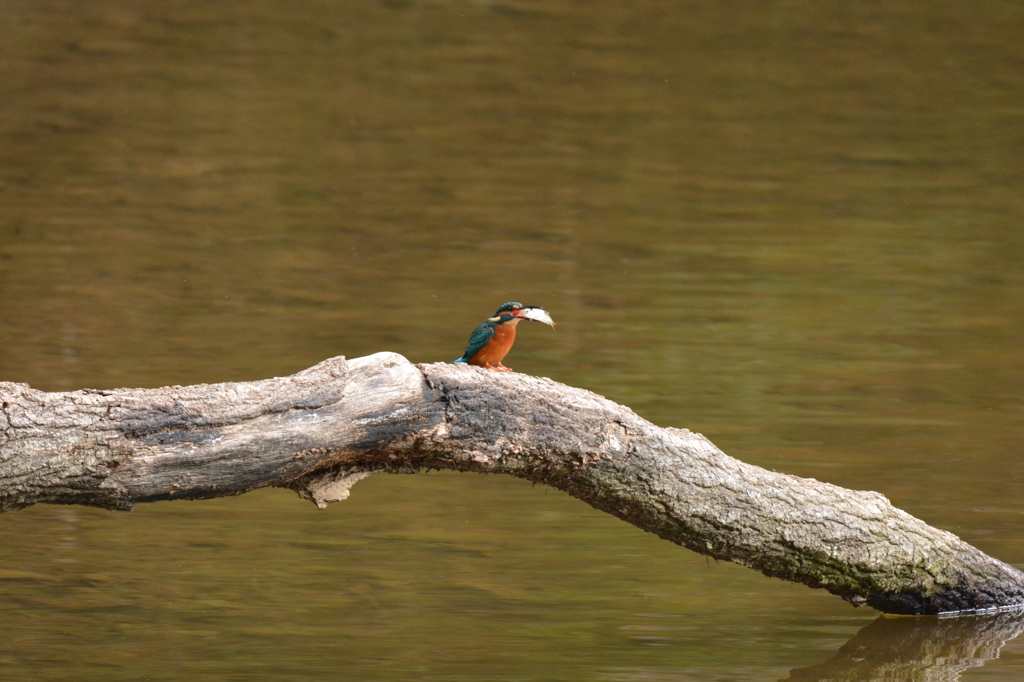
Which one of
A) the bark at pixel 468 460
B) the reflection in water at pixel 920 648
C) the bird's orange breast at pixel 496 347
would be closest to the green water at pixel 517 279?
the reflection in water at pixel 920 648

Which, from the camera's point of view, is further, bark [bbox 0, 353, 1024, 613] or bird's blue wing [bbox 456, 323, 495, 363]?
bird's blue wing [bbox 456, 323, 495, 363]

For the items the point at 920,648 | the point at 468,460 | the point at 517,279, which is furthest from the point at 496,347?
the point at 517,279

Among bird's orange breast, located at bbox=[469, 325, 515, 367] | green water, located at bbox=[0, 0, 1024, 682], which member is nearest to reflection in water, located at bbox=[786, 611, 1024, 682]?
green water, located at bbox=[0, 0, 1024, 682]

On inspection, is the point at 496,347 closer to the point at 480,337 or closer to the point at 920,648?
the point at 480,337

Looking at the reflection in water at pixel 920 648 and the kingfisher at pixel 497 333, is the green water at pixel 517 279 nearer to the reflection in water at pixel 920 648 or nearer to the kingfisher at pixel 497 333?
the reflection in water at pixel 920 648

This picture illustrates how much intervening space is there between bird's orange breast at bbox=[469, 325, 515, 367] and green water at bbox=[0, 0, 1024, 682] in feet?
2.74

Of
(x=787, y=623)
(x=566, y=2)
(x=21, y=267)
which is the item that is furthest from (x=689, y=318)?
(x=566, y=2)

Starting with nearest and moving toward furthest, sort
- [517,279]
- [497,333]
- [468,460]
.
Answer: [468,460]
[497,333]
[517,279]

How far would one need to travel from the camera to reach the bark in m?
2.95

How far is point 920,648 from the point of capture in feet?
12.2

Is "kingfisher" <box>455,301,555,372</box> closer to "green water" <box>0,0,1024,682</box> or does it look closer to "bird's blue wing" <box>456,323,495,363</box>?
"bird's blue wing" <box>456,323,495,363</box>

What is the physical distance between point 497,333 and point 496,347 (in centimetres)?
5

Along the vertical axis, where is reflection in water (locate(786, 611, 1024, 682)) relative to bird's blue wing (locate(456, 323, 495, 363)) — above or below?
below

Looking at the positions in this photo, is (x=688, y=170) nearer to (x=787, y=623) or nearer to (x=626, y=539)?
(x=626, y=539)
